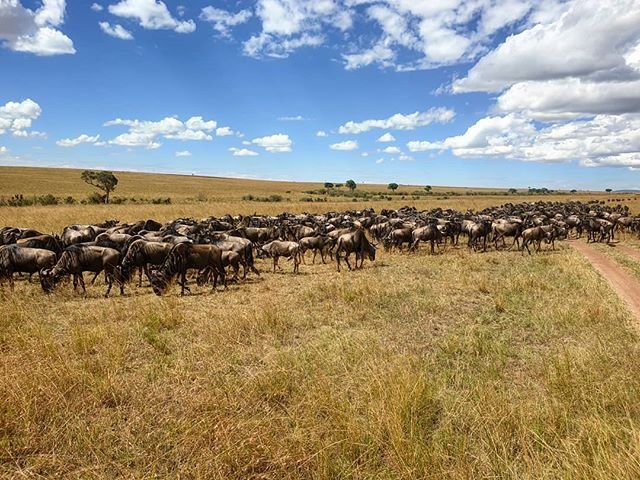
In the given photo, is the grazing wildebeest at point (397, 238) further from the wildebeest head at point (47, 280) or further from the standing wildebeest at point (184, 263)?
the wildebeest head at point (47, 280)

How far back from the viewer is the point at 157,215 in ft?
151

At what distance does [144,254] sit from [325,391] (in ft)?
41.4

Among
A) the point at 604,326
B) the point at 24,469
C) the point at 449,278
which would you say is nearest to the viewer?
the point at 24,469

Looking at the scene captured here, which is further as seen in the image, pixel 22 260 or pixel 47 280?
pixel 22 260

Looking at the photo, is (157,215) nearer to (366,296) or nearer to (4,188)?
(366,296)

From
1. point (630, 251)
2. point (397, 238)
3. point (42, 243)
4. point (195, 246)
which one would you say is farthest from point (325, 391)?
point (630, 251)

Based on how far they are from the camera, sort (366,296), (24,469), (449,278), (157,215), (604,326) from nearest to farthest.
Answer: (24,469) < (604,326) < (366,296) < (449,278) < (157,215)

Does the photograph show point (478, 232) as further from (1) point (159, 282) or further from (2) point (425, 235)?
(1) point (159, 282)

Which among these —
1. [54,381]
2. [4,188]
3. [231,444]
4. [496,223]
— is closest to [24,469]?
[54,381]

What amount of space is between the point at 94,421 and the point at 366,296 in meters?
8.91

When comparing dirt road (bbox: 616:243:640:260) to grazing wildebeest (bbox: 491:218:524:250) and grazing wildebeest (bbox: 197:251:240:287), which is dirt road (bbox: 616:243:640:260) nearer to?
grazing wildebeest (bbox: 491:218:524:250)

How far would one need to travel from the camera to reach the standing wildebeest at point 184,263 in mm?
15523

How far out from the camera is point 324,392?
251 inches

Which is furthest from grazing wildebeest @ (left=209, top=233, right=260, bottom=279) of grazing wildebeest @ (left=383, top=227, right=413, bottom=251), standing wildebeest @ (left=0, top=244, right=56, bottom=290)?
grazing wildebeest @ (left=383, top=227, right=413, bottom=251)
